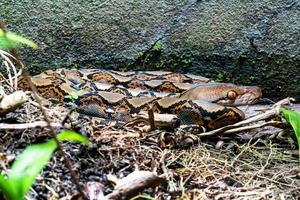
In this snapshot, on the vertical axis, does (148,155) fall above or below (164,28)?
below

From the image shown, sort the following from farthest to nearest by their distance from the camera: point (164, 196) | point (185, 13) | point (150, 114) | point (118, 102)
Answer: point (185, 13) < point (118, 102) < point (150, 114) < point (164, 196)

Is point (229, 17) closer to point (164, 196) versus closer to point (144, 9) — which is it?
point (144, 9)

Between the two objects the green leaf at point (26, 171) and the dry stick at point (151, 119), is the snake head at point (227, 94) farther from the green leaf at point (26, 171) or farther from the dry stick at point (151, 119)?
the green leaf at point (26, 171)

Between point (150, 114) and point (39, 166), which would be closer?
point (39, 166)

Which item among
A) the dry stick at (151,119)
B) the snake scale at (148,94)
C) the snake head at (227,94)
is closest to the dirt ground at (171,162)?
the dry stick at (151,119)

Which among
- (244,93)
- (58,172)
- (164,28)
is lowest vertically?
(244,93)

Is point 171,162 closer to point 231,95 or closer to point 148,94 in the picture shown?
point 231,95

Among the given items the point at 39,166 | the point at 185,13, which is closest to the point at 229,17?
the point at 185,13

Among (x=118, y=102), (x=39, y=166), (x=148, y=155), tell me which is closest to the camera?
(x=39, y=166)
